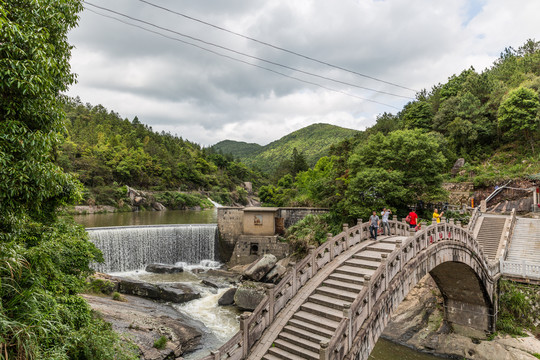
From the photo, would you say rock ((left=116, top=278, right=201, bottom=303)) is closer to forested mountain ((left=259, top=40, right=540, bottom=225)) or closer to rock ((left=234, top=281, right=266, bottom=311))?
rock ((left=234, top=281, right=266, bottom=311))

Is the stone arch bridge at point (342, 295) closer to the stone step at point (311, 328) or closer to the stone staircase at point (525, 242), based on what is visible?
the stone step at point (311, 328)

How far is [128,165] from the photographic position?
6544 cm

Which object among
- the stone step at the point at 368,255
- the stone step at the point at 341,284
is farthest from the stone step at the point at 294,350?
the stone step at the point at 368,255

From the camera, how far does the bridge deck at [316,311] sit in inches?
367

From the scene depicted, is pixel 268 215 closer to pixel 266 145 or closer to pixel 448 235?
pixel 448 235

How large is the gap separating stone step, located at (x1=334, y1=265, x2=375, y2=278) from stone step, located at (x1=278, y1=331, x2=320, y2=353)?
313 centimetres

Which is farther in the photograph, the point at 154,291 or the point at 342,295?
the point at 154,291

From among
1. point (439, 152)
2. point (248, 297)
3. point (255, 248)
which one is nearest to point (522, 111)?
point (439, 152)

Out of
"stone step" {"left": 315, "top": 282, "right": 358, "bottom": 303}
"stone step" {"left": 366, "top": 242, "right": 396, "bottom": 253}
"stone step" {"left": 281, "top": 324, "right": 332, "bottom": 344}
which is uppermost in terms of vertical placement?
"stone step" {"left": 366, "top": 242, "right": 396, "bottom": 253}

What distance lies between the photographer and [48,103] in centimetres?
596

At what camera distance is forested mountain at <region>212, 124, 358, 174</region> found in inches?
5128

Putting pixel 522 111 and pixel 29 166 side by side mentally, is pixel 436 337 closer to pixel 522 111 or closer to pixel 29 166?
pixel 29 166

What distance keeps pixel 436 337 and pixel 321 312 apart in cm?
1049

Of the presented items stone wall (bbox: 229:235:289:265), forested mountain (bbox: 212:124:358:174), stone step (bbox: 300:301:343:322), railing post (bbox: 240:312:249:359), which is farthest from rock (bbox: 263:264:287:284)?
forested mountain (bbox: 212:124:358:174)
